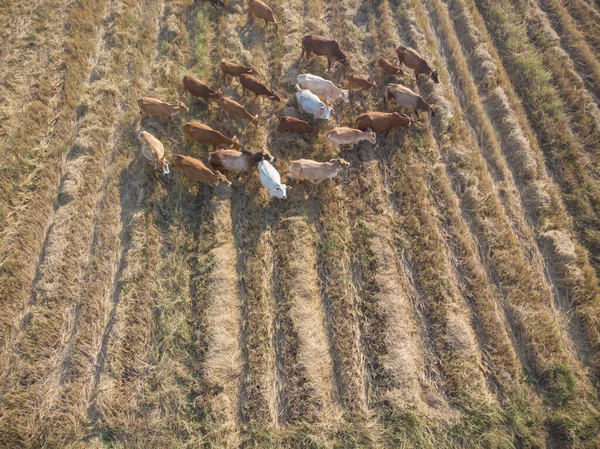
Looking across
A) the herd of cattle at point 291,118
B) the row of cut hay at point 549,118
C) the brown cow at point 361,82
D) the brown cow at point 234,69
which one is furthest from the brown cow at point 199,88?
the row of cut hay at point 549,118

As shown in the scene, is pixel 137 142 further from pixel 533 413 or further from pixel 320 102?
pixel 533 413

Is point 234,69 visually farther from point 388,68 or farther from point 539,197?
point 539,197

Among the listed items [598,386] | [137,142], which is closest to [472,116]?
[598,386]

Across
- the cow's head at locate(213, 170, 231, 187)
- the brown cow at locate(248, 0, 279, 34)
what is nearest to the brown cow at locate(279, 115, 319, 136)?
the cow's head at locate(213, 170, 231, 187)

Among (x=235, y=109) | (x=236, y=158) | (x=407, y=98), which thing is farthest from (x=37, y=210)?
(x=407, y=98)

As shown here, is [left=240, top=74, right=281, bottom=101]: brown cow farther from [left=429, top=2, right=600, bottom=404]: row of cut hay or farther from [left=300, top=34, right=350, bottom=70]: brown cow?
[left=429, top=2, right=600, bottom=404]: row of cut hay
